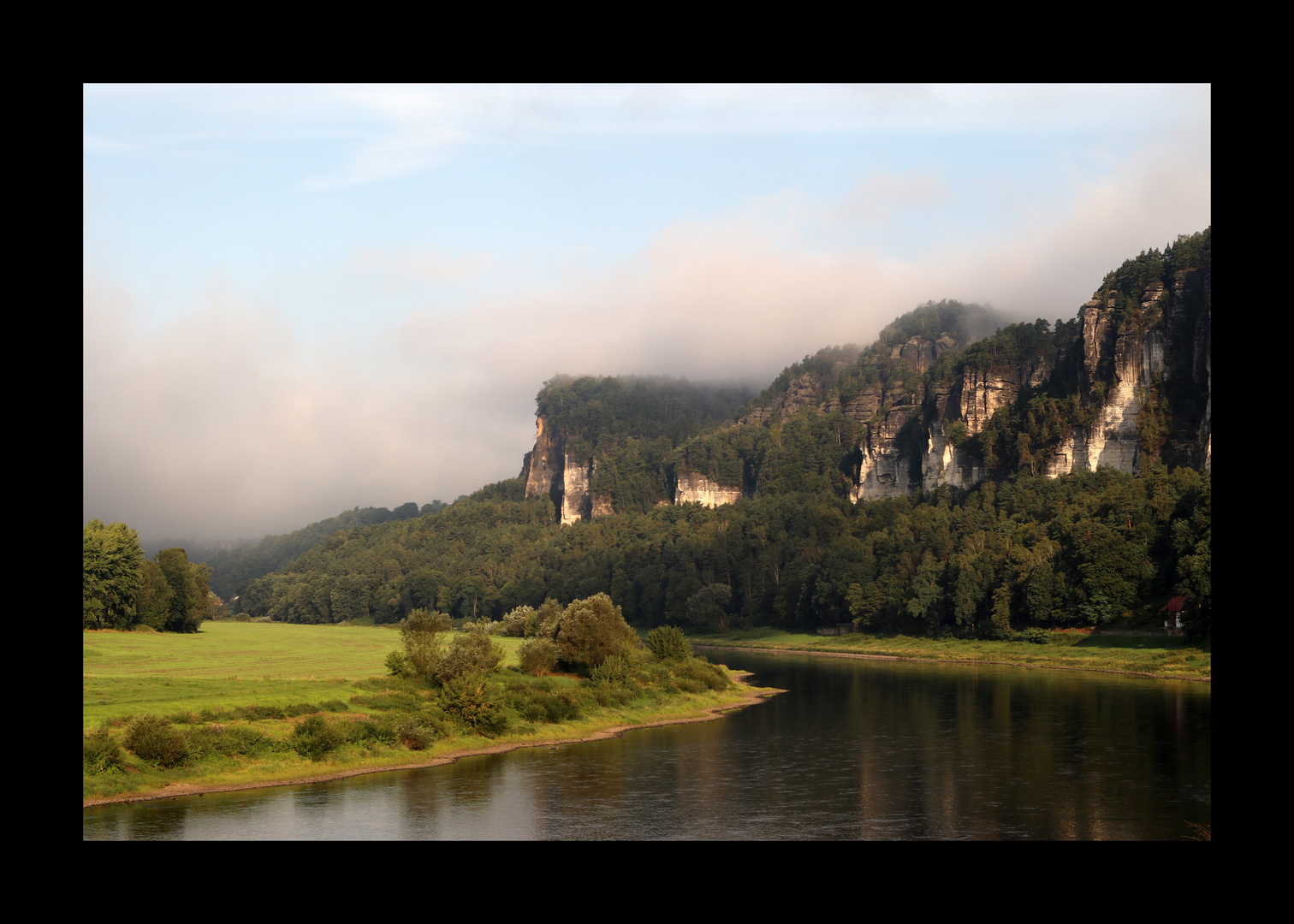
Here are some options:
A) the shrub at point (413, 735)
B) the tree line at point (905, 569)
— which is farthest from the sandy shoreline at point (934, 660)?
the shrub at point (413, 735)

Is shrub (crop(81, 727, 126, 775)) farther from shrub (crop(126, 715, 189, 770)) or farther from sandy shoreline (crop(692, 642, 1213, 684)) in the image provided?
sandy shoreline (crop(692, 642, 1213, 684))

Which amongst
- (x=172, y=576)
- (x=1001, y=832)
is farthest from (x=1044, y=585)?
(x=172, y=576)

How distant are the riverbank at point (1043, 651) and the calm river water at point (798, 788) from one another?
17.0 m

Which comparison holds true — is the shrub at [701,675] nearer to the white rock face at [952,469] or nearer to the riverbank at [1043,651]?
the riverbank at [1043,651]

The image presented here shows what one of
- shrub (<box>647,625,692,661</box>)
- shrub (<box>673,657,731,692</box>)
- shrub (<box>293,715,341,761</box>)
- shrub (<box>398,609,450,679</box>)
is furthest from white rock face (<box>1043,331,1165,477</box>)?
shrub (<box>293,715,341,761</box>)

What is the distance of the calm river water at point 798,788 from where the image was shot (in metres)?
34.7

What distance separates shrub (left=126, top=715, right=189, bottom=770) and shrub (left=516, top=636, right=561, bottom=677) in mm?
27427

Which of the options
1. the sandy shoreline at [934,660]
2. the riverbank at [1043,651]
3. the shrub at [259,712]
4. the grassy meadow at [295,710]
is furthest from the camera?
the riverbank at [1043,651]

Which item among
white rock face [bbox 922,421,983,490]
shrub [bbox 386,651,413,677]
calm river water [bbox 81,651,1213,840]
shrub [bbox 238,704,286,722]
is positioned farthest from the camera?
white rock face [bbox 922,421,983,490]

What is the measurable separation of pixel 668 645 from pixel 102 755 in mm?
45956

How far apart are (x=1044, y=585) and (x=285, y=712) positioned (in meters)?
78.3

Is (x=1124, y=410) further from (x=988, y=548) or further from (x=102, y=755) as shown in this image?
(x=102, y=755)

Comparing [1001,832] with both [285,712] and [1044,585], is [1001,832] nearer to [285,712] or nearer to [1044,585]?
[285,712]

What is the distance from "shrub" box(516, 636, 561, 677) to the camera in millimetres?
66062
